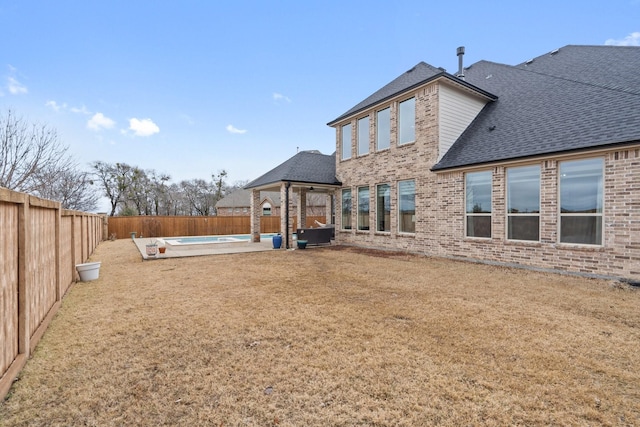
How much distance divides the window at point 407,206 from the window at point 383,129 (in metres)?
1.96

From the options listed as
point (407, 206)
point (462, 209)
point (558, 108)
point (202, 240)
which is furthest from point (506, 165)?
point (202, 240)

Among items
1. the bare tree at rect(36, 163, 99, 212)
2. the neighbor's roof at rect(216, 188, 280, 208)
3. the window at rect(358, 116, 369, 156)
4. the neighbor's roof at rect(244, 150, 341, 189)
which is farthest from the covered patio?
the neighbor's roof at rect(216, 188, 280, 208)

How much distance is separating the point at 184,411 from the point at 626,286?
849 centimetres

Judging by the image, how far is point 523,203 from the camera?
27.3ft

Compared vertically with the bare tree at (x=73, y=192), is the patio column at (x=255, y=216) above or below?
below

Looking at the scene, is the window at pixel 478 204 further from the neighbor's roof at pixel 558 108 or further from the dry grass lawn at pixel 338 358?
the dry grass lawn at pixel 338 358

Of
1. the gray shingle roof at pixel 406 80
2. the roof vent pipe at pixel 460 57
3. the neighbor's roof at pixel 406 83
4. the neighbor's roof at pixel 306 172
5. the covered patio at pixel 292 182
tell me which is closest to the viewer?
the neighbor's roof at pixel 406 83

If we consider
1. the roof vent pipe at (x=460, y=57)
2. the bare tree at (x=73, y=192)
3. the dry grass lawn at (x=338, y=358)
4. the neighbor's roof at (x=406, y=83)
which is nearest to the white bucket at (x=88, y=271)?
the dry grass lawn at (x=338, y=358)

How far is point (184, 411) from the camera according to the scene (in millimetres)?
2246

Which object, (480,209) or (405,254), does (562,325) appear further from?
(405,254)

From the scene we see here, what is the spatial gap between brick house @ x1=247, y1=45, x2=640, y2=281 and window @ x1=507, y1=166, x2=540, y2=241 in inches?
1.1

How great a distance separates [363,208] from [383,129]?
3609 millimetres

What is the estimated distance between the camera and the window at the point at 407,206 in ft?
36.8

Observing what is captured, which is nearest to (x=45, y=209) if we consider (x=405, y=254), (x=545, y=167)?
(x=405, y=254)
